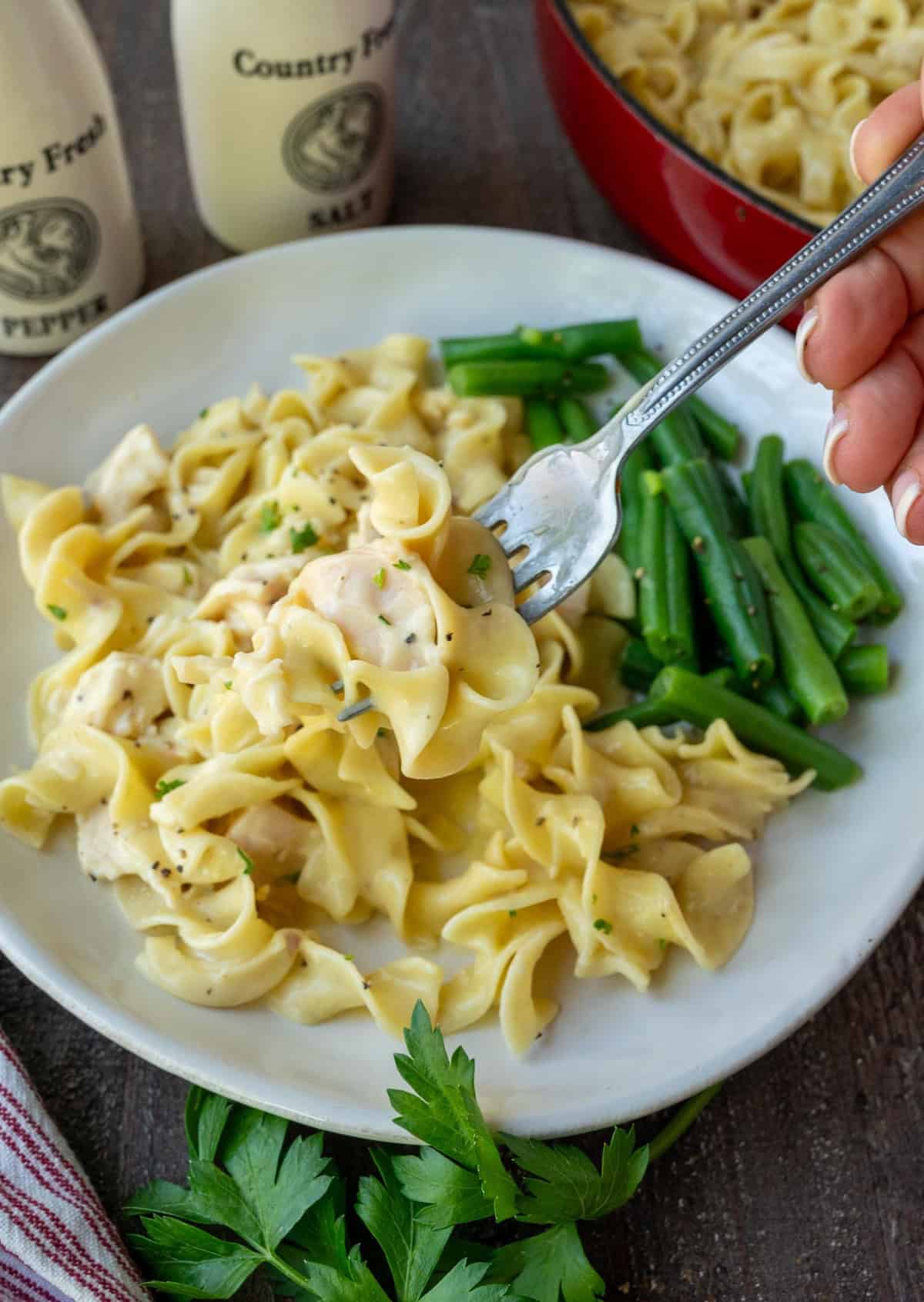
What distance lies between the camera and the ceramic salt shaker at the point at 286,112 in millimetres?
3279

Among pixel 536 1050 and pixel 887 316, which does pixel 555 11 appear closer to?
pixel 887 316

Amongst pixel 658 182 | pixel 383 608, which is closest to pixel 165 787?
pixel 383 608

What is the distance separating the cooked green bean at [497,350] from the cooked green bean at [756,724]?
1.05 meters

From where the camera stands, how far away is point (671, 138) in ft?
10.9

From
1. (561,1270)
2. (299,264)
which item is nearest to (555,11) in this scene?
(299,264)

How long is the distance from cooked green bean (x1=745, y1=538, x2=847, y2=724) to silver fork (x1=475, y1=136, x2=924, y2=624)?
0.69 m

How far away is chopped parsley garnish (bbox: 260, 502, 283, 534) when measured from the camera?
3.04 m

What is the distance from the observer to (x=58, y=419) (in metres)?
3.26

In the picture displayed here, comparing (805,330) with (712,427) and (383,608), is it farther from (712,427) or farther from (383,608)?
(383,608)

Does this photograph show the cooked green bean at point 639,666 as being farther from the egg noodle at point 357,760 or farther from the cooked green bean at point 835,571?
the cooked green bean at point 835,571

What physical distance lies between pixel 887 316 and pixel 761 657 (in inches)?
30.9

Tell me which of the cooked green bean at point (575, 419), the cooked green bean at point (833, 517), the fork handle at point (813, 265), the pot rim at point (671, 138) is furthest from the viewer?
the cooked green bean at point (575, 419)

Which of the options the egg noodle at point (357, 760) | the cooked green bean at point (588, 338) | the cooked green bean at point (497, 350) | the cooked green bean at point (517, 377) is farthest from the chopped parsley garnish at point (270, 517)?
the cooked green bean at point (588, 338)

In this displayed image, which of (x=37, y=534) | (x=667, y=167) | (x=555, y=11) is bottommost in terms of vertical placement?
(x=37, y=534)
